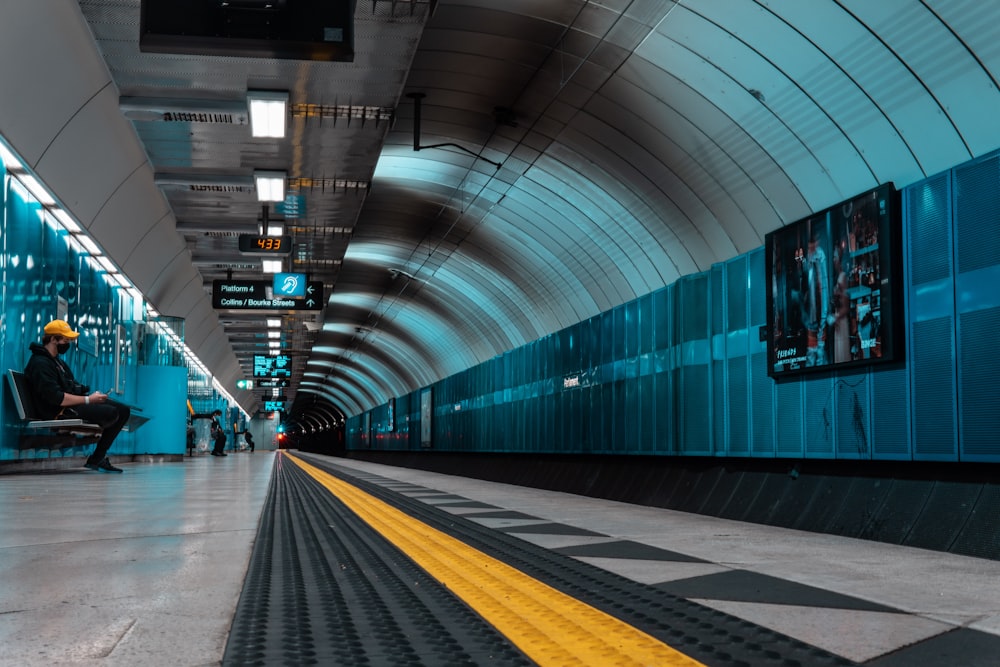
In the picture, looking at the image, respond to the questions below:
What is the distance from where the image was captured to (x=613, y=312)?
17.6 metres

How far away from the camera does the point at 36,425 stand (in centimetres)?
1397

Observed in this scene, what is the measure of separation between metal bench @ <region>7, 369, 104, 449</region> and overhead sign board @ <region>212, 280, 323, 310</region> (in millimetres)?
6912

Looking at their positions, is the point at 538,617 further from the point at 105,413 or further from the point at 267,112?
the point at 105,413

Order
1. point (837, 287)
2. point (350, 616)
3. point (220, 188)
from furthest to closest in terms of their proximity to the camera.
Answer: point (220, 188), point (837, 287), point (350, 616)

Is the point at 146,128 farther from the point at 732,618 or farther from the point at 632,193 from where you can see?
the point at 732,618

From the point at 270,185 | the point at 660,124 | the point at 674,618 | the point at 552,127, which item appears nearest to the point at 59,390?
the point at 270,185

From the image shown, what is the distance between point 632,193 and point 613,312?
10.1ft

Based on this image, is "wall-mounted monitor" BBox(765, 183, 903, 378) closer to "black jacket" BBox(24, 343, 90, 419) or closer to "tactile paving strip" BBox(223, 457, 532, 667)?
"tactile paving strip" BBox(223, 457, 532, 667)

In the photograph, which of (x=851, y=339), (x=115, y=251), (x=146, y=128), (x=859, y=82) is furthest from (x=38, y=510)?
(x=115, y=251)

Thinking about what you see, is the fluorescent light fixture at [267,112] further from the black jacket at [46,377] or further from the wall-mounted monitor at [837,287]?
the wall-mounted monitor at [837,287]

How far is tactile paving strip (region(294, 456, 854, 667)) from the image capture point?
2795 millimetres

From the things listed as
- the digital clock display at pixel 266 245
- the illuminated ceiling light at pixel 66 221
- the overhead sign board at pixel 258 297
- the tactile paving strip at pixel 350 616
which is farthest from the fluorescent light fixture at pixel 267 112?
the overhead sign board at pixel 258 297

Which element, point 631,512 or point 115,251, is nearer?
point 631,512

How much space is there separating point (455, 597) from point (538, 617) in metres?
0.51
